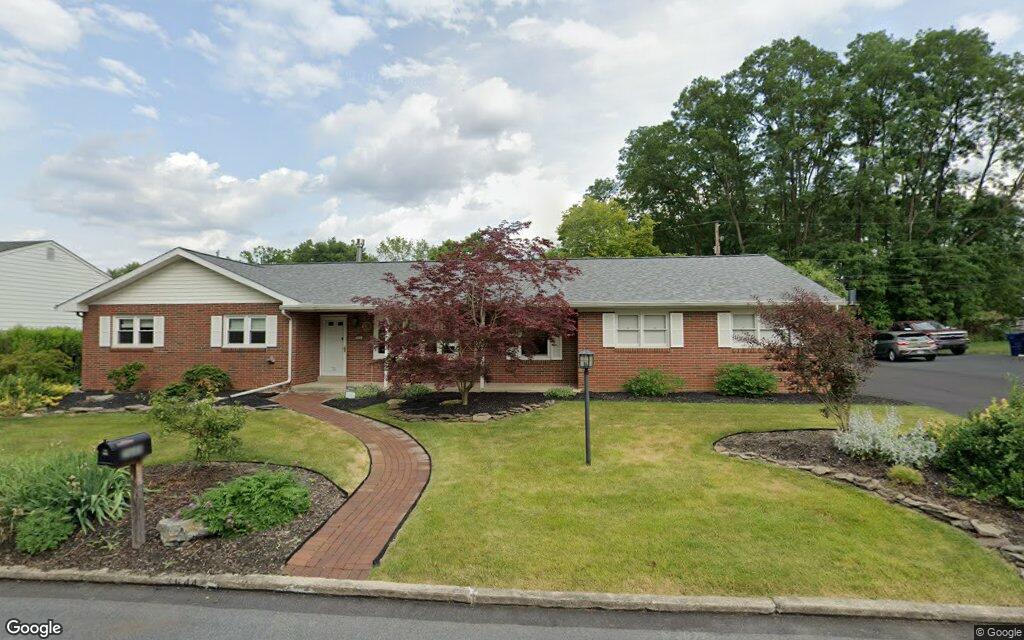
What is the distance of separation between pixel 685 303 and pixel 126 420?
14686 mm

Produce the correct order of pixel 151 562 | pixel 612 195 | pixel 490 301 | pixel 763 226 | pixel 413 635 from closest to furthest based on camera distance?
pixel 413 635 < pixel 151 562 < pixel 490 301 < pixel 763 226 < pixel 612 195

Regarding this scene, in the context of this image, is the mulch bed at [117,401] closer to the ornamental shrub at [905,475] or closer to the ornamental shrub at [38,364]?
the ornamental shrub at [38,364]

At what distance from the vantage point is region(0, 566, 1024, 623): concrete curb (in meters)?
3.55

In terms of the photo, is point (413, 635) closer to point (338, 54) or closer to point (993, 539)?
point (993, 539)

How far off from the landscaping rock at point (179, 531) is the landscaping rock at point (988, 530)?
816 cm

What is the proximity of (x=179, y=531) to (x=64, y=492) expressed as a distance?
5.05 feet

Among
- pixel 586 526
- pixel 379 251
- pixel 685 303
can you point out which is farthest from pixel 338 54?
pixel 379 251

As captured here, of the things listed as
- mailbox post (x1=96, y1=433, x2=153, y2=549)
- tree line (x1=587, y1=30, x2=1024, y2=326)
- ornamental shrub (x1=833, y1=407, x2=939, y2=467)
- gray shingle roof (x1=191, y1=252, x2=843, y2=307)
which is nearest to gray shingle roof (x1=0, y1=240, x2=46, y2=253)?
gray shingle roof (x1=191, y1=252, x2=843, y2=307)

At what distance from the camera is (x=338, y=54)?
12656 mm

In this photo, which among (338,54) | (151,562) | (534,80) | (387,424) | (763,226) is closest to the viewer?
(151,562)

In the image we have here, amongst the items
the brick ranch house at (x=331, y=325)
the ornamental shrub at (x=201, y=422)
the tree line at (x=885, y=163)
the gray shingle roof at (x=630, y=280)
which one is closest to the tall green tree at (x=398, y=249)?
the tree line at (x=885, y=163)

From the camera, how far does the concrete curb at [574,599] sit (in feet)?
11.6

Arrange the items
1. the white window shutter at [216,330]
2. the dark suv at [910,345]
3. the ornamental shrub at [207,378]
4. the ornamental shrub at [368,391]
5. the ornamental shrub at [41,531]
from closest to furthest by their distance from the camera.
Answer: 1. the ornamental shrub at [41,531]
2. the ornamental shrub at [368,391]
3. the ornamental shrub at [207,378]
4. the white window shutter at [216,330]
5. the dark suv at [910,345]

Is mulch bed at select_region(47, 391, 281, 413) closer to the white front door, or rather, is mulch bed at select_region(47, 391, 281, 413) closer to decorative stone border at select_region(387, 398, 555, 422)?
the white front door
